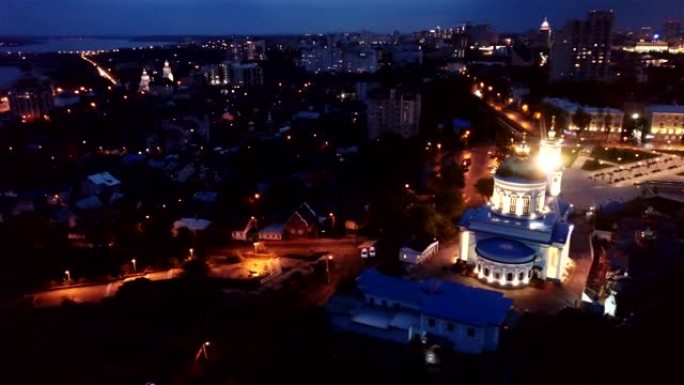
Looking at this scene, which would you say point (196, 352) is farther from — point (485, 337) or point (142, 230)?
point (142, 230)

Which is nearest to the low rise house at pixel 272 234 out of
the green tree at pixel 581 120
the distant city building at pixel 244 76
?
the green tree at pixel 581 120

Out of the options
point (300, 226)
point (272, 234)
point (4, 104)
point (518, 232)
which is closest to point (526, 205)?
point (518, 232)

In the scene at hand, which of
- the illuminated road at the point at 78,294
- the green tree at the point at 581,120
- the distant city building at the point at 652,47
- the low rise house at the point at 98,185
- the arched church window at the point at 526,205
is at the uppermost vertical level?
the distant city building at the point at 652,47

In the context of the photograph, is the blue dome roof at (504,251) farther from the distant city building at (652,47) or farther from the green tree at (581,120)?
the distant city building at (652,47)

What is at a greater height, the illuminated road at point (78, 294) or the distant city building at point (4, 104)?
the distant city building at point (4, 104)

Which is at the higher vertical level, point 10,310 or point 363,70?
point 363,70

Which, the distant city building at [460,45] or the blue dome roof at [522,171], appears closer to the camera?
the blue dome roof at [522,171]

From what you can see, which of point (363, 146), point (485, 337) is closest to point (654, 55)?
point (363, 146)
